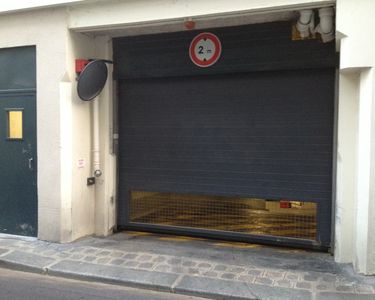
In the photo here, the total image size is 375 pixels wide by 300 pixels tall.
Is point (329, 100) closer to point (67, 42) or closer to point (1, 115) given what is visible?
point (67, 42)

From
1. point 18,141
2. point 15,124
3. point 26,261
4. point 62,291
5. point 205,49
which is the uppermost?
point 205,49

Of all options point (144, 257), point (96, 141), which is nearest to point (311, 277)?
point (144, 257)

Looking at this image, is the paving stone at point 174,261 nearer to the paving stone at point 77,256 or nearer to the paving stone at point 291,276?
the paving stone at point 77,256

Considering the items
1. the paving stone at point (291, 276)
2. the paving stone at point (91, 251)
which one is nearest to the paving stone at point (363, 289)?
the paving stone at point (291, 276)

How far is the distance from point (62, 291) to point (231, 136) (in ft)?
9.86

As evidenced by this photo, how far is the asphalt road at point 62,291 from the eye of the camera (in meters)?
4.72

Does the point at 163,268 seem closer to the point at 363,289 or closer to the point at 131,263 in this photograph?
the point at 131,263

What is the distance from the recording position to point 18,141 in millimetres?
6676

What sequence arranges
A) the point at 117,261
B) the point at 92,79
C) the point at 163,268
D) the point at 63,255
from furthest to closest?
1. the point at 92,79
2. the point at 63,255
3. the point at 117,261
4. the point at 163,268

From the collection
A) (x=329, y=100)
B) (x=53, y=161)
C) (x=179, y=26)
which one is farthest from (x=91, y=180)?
(x=329, y=100)

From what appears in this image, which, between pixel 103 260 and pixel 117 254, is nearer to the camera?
pixel 103 260

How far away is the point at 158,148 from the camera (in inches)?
266

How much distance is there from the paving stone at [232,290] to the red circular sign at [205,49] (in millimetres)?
3008

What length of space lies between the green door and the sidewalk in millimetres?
371
